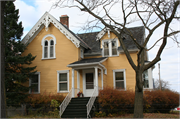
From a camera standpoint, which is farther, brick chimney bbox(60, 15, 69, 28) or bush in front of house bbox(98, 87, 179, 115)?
brick chimney bbox(60, 15, 69, 28)

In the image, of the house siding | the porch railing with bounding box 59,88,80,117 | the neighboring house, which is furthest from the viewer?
the house siding

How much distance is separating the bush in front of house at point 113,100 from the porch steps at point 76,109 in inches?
53.2

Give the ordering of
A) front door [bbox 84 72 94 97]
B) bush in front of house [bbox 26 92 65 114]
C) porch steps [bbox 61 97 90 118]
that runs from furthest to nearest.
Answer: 1. front door [bbox 84 72 94 97]
2. bush in front of house [bbox 26 92 65 114]
3. porch steps [bbox 61 97 90 118]

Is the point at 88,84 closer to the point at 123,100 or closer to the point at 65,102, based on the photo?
the point at 65,102

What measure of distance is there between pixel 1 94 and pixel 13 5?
33.2 ft

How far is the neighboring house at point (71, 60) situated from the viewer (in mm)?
17172

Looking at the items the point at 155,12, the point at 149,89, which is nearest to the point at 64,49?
the point at 149,89

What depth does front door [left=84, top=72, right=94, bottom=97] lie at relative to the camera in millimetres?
17031

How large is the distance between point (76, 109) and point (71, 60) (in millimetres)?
Answer: 5178

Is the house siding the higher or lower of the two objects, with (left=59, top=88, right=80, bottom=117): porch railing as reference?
higher

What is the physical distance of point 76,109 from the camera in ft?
45.8

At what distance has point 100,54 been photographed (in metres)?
18.6

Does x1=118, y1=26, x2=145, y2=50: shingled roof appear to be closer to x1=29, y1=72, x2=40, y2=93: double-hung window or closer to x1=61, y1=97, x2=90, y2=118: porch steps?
x1=61, y1=97, x2=90, y2=118: porch steps

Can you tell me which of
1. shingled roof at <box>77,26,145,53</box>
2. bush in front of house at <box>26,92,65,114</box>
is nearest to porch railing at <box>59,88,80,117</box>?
bush in front of house at <box>26,92,65,114</box>
